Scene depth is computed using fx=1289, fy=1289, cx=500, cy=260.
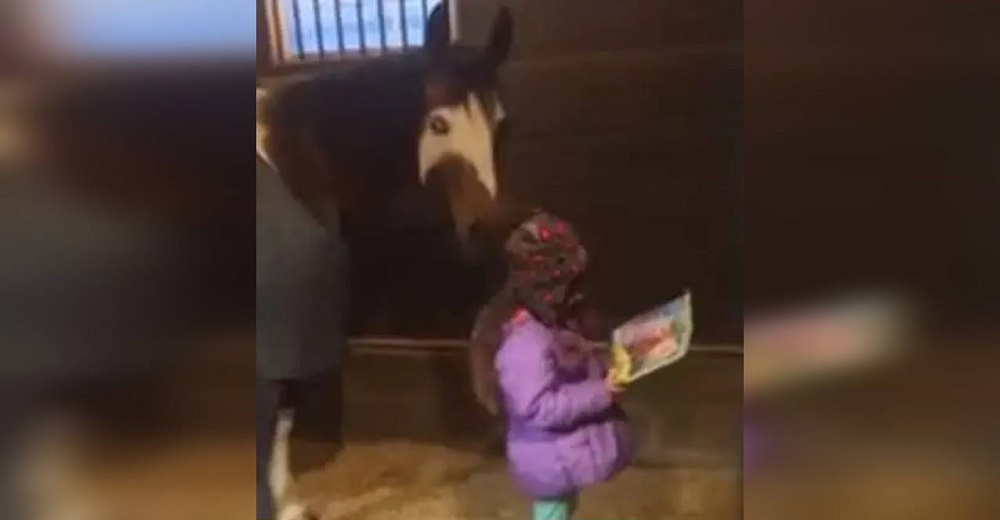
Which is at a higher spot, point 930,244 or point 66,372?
point 930,244

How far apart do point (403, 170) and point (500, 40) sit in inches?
6.0

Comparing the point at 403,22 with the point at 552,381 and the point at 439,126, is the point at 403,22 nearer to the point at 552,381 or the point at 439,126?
the point at 439,126

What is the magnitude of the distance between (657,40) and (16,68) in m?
0.56

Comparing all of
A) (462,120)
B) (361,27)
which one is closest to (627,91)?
(462,120)

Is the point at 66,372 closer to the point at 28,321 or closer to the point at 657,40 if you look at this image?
the point at 28,321

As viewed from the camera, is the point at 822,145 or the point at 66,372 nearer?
the point at 822,145

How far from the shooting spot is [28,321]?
1124 millimetres

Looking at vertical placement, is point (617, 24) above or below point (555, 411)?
above

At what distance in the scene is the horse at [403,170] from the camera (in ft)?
3.93

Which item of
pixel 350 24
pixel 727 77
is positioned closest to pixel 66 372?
pixel 350 24

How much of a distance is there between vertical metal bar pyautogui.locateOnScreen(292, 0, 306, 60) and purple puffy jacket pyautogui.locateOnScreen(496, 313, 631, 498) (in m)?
0.33

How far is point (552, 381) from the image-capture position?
1116 mm

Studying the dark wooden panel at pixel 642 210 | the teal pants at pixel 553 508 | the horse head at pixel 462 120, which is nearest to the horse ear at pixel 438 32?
the horse head at pixel 462 120

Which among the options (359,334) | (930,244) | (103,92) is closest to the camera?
(930,244)
